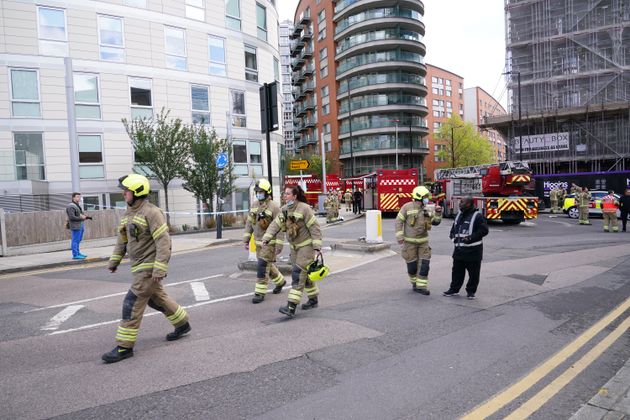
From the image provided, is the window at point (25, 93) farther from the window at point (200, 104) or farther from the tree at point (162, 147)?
the window at point (200, 104)

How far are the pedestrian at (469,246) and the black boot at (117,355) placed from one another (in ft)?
16.1

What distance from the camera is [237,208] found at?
26.6 m

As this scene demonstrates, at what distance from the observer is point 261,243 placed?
723 centimetres

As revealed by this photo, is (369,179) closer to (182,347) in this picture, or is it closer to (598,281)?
(598,281)

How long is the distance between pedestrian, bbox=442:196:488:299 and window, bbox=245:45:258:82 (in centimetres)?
2277

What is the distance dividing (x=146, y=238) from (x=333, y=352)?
243 cm

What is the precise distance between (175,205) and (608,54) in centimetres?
3804

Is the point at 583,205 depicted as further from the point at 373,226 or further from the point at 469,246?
the point at 469,246

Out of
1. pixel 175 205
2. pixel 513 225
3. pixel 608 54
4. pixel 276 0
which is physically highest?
pixel 276 0

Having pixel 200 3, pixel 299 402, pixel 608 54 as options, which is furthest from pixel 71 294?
pixel 608 54

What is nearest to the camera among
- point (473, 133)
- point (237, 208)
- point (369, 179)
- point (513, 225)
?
point (513, 225)

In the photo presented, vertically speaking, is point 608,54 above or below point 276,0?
below

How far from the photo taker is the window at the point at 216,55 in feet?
83.3

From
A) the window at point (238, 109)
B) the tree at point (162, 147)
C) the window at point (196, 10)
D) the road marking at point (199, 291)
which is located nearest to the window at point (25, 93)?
the tree at point (162, 147)
